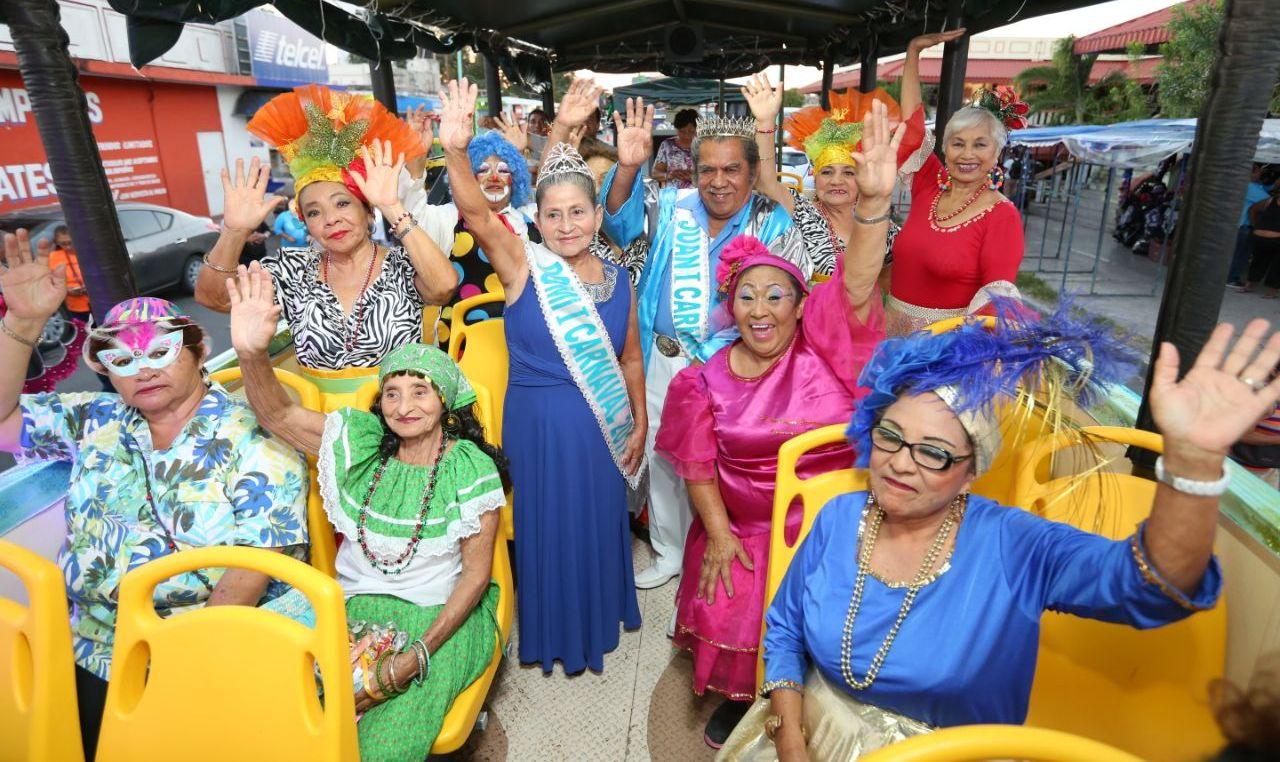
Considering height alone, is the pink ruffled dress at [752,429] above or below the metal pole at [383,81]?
below

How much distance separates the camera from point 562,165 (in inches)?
102

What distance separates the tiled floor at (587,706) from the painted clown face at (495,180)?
214 centimetres

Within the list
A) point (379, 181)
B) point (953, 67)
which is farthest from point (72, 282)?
point (953, 67)

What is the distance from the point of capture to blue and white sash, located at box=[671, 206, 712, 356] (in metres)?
3.01

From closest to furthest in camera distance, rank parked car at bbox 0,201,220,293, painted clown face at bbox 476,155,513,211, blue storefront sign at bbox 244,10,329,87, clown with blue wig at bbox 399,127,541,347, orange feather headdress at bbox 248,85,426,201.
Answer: orange feather headdress at bbox 248,85,426,201 < clown with blue wig at bbox 399,127,541,347 < painted clown face at bbox 476,155,513,211 < parked car at bbox 0,201,220,293 < blue storefront sign at bbox 244,10,329,87

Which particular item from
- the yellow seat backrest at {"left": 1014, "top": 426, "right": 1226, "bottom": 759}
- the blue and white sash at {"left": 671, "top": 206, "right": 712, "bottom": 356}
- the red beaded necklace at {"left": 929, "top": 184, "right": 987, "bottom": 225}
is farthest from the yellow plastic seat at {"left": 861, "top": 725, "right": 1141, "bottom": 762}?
the red beaded necklace at {"left": 929, "top": 184, "right": 987, "bottom": 225}

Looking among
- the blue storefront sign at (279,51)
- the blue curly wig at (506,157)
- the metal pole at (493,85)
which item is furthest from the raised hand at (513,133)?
the blue storefront sign at (279,51)

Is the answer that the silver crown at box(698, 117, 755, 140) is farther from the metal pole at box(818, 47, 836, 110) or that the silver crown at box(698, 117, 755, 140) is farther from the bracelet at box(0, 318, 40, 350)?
the metal pole at box(818, 47, 836, 110)

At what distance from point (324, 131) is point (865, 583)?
7.53 feet

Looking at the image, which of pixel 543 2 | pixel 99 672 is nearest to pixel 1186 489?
pixel 99 672

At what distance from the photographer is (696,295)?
119 inches

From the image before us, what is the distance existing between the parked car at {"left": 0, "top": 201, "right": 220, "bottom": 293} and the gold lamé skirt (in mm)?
9064

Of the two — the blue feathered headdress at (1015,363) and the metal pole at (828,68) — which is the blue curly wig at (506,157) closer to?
the blue feathered headdress at (1015,363)

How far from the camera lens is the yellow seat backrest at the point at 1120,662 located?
1.62m
